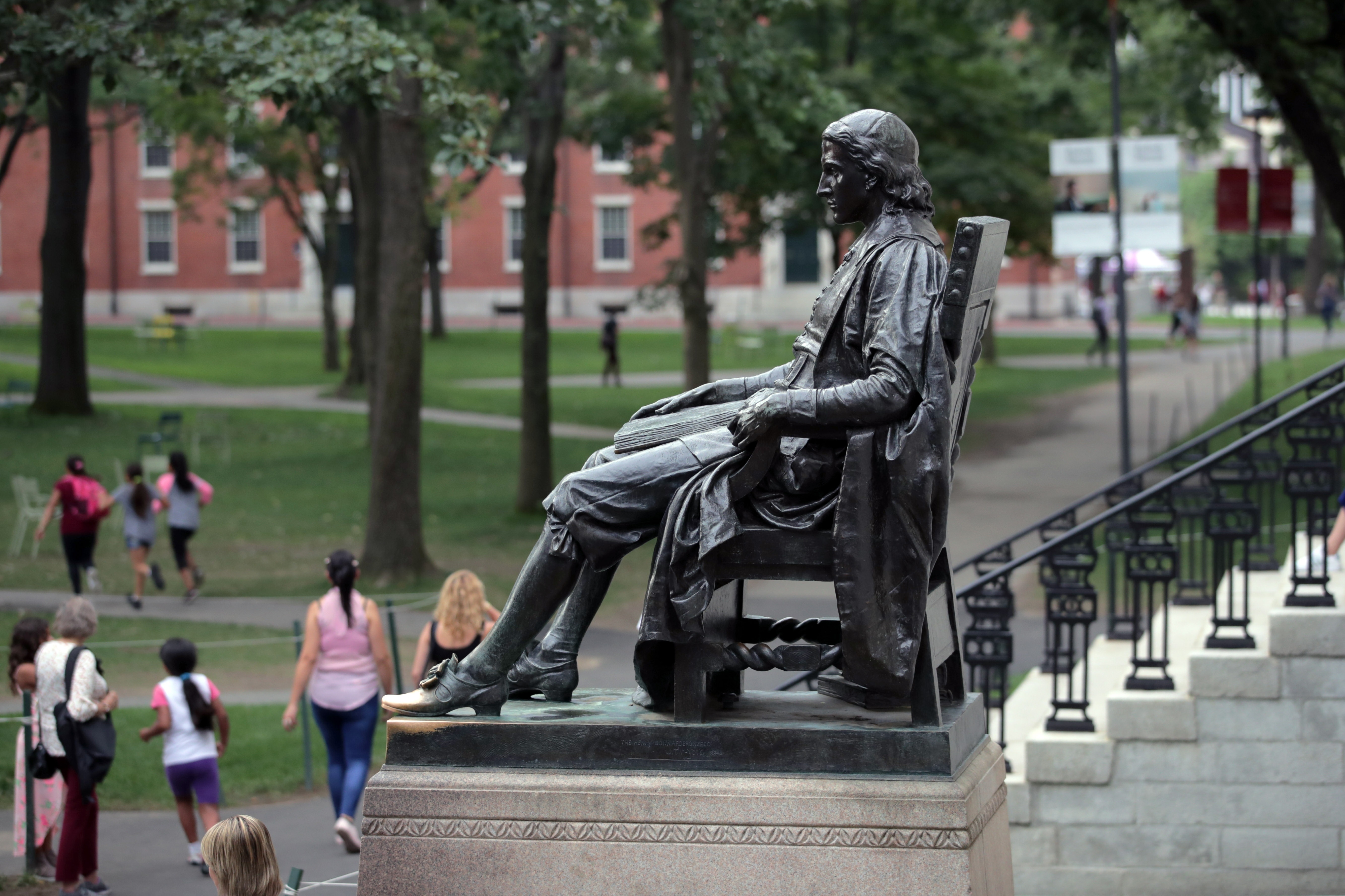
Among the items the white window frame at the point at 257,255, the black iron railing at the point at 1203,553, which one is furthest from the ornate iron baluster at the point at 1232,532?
the white window frame at the point at 257,255

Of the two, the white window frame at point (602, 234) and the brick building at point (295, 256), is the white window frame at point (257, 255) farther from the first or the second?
the white window frame at point (602, 234)

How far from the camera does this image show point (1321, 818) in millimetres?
8320

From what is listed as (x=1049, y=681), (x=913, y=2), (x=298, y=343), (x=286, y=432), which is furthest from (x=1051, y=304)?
(x=1049, y=681)

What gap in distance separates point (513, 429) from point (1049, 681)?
66.1 ft

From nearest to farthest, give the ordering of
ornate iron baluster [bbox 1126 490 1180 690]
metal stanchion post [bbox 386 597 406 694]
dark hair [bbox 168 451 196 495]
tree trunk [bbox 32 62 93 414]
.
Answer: ornate iron baluster [bbox 1126 490 1180 690] → metal stanchion post [bbox 386 597 406 694] → dark hair [bbox 168 451 196 495] → tree trunk [bbox 32 62 93 414]

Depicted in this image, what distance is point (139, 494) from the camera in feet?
55.2

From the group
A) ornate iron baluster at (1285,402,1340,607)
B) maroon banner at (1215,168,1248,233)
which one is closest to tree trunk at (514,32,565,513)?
maroon banner at (1215,168,1248,233)

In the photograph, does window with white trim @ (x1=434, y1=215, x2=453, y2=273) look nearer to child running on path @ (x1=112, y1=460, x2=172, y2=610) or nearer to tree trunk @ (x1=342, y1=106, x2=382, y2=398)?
tree trunk @ (x1=342, y1=106, x2=382, y2=398)

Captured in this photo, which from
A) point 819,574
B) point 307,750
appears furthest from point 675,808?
point 307,750

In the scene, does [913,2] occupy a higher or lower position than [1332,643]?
higher

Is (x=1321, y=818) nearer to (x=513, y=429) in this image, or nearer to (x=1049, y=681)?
(x=1049, y=681)

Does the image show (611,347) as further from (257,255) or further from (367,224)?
(257,255)

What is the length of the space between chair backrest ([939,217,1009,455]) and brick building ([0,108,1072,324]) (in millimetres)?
53746

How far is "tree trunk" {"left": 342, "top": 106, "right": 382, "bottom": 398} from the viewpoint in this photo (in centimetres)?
2147
